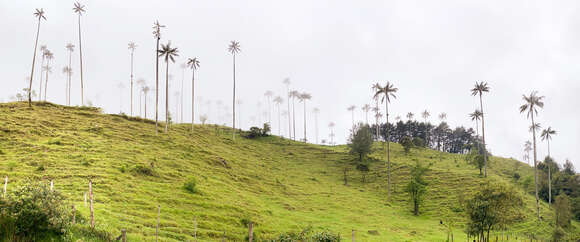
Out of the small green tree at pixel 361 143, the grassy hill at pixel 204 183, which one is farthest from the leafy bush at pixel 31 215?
the small green tree at pixel 361 143

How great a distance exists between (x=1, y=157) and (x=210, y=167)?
27.4 metres

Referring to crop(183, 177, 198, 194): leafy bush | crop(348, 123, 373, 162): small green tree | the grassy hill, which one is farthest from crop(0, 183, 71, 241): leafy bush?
crop(348, 123, 373, 162): small green tree

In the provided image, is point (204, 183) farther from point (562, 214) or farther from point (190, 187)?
point (562, 214)

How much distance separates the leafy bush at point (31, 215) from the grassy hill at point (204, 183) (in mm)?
4123

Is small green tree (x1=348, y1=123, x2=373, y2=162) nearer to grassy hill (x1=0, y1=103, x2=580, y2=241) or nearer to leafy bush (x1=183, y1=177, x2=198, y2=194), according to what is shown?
grassy hill (x1=0, y1=103, x2=580, y2=241)

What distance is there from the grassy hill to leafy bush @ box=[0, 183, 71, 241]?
4.12m

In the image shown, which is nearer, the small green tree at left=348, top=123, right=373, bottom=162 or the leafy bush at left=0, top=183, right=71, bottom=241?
the leafy bush at left=0, top=183, right=71, bottom=241

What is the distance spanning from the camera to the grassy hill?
2995 centimetres

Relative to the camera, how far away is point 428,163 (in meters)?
88.4

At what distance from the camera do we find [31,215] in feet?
51.6

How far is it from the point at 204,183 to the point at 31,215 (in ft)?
93.0

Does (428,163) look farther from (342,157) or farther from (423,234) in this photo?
(423,234)

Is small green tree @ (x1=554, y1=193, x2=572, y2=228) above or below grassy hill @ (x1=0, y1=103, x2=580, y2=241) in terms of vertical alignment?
below

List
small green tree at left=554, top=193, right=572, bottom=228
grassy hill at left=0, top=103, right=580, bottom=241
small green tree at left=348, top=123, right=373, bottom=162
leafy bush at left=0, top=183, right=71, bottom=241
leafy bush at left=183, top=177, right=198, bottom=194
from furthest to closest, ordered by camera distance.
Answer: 1. small green tree at left=348, top=123, right=373, bottom=162
2. small green tree at left=554, top=193, right=572, bottom=228
3. leafy bush at left=183, top=177, right=198, bottom=194
4. grassy hill at left=0, top=103, right=580, bottom=241
5. leafy bush at left=0, top=183, right=71, bottom=241
